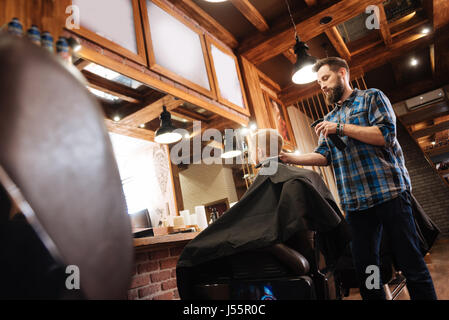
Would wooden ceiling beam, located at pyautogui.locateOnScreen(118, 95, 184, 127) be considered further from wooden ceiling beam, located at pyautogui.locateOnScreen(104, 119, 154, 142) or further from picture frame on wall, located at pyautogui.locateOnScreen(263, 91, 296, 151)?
picture frame on wall, located at pyautogui.locateOnScreen(263, 91, 296, 151)

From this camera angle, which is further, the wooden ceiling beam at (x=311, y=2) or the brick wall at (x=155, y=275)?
the wooden ceiling beam at (x=311, y=2)

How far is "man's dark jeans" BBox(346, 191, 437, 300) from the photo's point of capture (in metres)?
1.25

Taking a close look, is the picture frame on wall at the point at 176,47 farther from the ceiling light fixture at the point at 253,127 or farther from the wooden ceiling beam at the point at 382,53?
the wooden ceiling beam at the point at 382,53

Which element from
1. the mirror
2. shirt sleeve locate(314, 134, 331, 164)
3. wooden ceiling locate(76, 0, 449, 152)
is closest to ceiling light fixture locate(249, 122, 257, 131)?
the mirror

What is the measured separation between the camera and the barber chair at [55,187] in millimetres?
334

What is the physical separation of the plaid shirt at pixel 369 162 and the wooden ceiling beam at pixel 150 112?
150 centimetres

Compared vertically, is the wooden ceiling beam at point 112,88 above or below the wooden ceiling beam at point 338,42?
below

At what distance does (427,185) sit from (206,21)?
6.80m

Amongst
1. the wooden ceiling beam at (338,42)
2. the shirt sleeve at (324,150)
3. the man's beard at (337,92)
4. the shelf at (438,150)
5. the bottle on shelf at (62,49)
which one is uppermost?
the wooden ceiling beam at (338,42)

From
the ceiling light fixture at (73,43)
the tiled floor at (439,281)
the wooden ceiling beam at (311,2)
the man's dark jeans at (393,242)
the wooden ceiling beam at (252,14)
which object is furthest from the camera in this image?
the wooden ceiling beam at (311,2)

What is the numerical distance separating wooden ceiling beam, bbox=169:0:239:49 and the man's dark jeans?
257 cm

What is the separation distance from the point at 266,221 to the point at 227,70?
253cm

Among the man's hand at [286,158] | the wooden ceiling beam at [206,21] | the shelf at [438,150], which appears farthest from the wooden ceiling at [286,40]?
the shelf at [438,150]

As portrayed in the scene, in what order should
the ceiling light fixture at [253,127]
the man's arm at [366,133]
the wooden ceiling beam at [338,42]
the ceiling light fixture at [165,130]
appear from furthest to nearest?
the wooden ceiling beam at [338,42] → the ceiling light fixture at [253,127] → the ceiling light fixture at [165,130] → the man's arm at [366,133]
